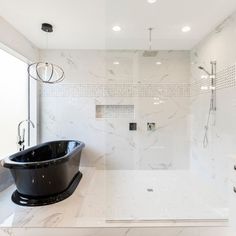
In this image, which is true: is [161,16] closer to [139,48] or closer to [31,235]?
[139,48]

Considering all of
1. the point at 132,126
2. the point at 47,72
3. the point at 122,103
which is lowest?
the point at 132,126

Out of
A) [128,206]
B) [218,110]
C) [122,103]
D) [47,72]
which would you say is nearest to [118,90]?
[122,103]

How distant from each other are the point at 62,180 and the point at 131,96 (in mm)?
2205

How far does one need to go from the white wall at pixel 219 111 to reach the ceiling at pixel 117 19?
20 centimetres

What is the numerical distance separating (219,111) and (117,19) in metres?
1.97

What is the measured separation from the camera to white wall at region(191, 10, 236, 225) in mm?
2861

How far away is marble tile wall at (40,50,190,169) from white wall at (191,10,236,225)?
41 cm

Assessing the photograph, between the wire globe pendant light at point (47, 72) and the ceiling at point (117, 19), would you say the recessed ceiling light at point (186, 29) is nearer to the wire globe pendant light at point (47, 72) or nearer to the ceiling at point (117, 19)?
the ceiling at point (117, 19)

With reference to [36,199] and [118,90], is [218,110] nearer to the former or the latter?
[118,90]

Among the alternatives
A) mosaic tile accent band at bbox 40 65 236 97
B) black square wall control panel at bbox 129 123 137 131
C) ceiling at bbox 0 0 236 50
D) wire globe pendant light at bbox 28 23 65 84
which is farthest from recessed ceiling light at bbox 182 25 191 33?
wire globe pendant light at bbox 28 23 65 84

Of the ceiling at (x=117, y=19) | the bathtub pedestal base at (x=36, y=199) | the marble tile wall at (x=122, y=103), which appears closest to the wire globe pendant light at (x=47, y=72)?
A: the marble tile wall at (x=122, y=103)

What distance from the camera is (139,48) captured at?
4199 mm

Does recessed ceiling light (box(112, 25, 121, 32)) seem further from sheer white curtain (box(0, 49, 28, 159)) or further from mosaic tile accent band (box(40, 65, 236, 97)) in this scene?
sheer white curtain (box(0, 49, 28, 159))

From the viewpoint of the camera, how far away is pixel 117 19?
119 inches
